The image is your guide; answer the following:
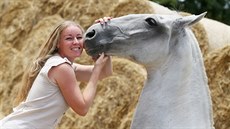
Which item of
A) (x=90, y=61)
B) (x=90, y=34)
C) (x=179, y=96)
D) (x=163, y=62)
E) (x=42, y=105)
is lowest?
(x=90, y=61)

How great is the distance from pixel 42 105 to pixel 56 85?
0.35 feet

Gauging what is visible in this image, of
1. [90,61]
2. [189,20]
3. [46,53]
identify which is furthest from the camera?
[90,61]

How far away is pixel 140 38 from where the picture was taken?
2.80 metres

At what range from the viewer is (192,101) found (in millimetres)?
2789

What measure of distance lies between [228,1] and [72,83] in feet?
23.1

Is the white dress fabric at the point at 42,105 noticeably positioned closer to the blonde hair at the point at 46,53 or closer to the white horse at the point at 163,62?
the blonde hair at the point at 46,53

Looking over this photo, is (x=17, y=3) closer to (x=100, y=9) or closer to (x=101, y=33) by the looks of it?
(x=100, y=9)

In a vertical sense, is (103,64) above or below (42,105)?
above

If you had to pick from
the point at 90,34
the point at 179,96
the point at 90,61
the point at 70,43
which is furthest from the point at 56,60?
Answer: the point at 90,61

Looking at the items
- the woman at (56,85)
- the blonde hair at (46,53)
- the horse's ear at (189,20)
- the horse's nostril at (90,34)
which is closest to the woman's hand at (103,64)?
the woman at (56,85)

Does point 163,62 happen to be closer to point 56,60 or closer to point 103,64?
point 103,64

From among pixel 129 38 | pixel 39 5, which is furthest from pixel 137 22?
pixel 39 5

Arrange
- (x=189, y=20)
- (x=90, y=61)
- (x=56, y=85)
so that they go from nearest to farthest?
1. (x=189, y=20)
2. (x=56, y=85)
3. (x=90, y=61)

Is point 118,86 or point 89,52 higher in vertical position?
point 89,52
